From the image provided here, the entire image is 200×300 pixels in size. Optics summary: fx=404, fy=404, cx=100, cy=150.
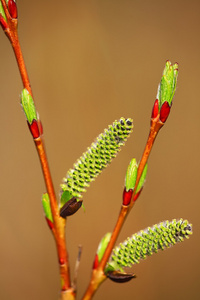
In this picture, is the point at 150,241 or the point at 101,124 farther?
the point at 101,124

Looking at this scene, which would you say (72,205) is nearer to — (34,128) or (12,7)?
(34,128)

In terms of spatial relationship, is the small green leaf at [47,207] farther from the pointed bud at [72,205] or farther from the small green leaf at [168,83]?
the small green leaf at [168,83]

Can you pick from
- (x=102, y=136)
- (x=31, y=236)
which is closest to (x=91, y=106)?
(x=31, y=236)

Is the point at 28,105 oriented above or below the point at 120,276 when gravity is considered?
above

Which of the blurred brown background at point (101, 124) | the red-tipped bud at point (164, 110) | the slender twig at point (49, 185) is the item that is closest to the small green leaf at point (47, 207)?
the slender twig at point (49, 185)

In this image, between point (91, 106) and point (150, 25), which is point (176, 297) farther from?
point (150, 25)

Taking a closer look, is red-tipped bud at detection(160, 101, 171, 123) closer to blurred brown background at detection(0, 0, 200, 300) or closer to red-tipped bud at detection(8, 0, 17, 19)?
red-tipped bud at detection(8, 0, 17, 19)

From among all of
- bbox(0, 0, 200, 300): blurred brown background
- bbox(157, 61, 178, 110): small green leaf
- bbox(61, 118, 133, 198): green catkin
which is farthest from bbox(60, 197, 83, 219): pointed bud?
bbox(0, 0, 200, 300): blurred brown background

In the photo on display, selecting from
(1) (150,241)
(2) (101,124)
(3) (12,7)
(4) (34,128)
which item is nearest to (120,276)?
(1) (150,241)
